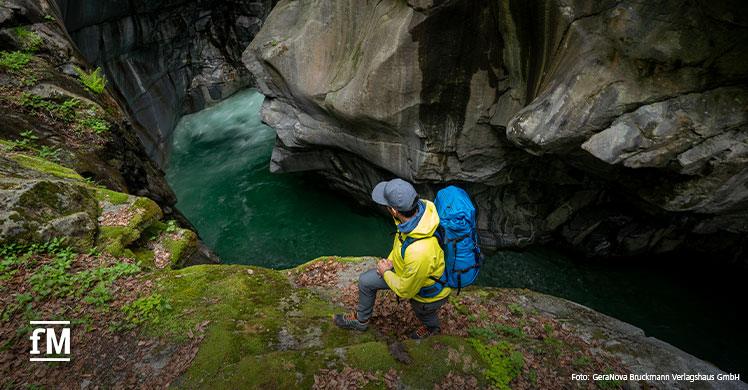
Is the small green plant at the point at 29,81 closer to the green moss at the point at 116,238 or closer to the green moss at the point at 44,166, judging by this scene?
the green moss at the point at 44,166

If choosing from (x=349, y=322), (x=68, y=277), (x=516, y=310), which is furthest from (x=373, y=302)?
(x=68, y=277)

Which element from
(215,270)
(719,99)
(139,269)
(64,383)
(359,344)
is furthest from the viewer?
(719,99)

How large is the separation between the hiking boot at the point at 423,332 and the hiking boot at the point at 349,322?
2.74 feet

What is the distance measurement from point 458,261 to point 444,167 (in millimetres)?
7726

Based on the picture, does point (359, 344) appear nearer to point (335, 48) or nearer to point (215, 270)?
point (215, 270)

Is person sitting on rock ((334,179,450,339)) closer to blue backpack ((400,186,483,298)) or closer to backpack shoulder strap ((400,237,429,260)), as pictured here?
backpack shoulder strap ((400,237,429,260))

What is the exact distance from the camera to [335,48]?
40.1ft

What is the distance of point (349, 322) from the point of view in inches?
228

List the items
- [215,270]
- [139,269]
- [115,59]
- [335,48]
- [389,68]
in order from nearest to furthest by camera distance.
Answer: [139,269]
[215,270]
[389,68]
[335,48]
[115,59]

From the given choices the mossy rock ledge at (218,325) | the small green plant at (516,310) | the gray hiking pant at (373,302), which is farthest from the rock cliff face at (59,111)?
the small green plant at (516,310)

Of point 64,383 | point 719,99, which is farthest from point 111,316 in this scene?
point 719,99

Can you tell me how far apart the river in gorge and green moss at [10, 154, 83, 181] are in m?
7.02

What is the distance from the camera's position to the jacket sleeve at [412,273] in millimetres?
4453

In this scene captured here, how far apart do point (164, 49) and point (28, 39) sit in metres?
11.4
